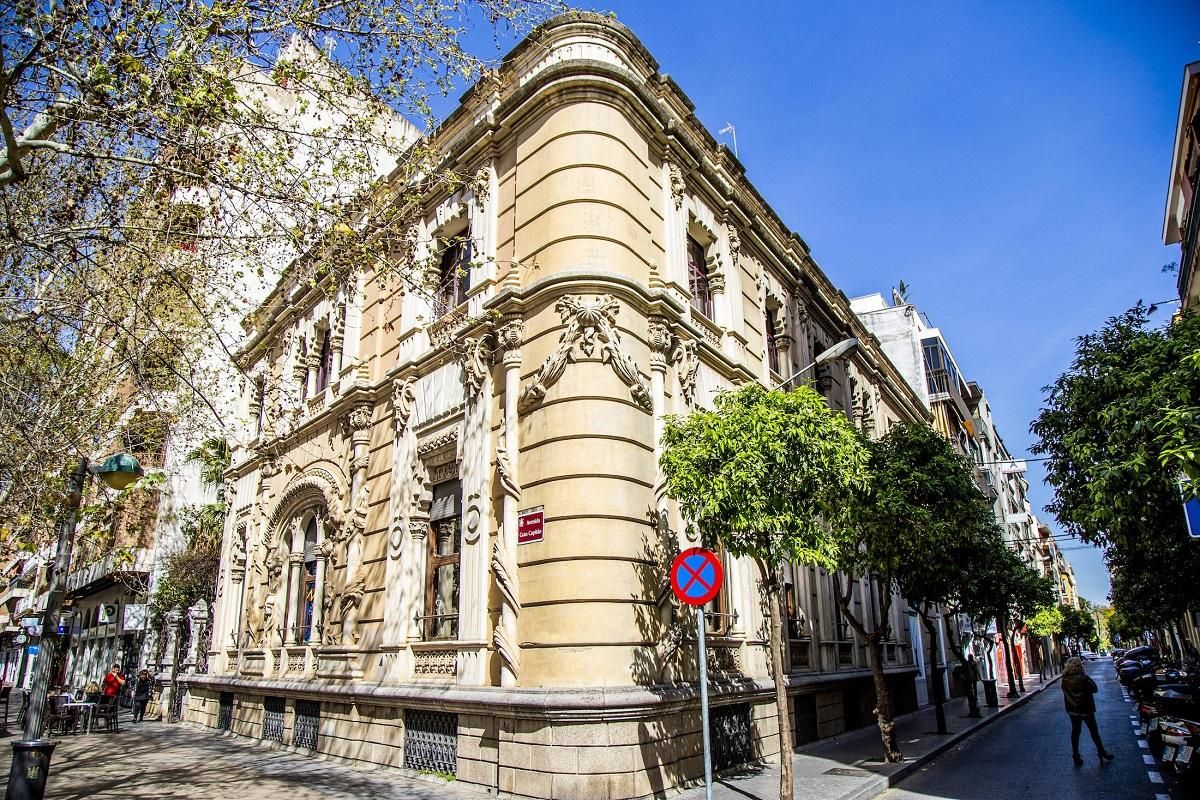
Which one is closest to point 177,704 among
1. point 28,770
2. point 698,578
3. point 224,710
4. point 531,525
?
point 224,710

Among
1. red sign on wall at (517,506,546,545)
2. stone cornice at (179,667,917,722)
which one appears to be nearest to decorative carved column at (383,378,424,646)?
stone cornice at (179,667,917,722)

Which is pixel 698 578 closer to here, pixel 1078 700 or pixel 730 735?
pixel 730 735

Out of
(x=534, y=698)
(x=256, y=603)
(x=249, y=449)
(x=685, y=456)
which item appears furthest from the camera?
(x=249, y=449)

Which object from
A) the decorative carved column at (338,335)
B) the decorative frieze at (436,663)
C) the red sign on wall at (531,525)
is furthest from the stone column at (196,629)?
the red sign on wall at (531,525)

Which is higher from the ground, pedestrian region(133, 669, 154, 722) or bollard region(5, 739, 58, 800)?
bollard region(5, 739, 58, 800)

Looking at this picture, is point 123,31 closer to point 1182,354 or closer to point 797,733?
point 1182,354

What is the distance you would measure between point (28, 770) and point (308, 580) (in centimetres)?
1014

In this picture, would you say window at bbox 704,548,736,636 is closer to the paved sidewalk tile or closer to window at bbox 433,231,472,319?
the paved sidewalk tile

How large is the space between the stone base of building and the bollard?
15.4ft

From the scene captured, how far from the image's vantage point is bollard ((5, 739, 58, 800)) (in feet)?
23.7

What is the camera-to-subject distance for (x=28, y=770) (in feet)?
24.0

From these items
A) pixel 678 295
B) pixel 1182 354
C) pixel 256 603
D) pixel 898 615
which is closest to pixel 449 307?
pixel 678 295

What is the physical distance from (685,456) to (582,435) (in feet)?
4.97

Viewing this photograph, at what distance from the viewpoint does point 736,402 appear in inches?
409
